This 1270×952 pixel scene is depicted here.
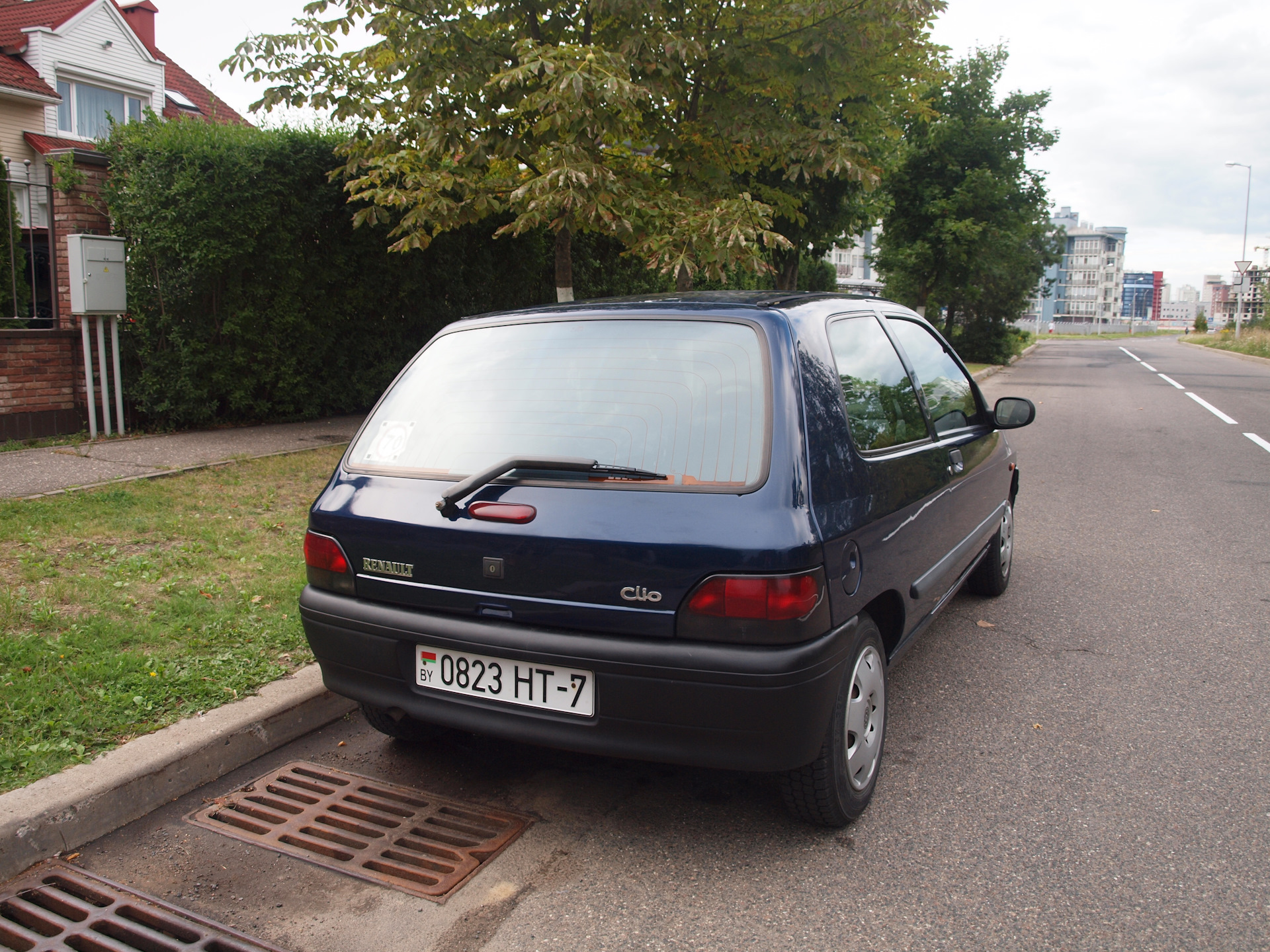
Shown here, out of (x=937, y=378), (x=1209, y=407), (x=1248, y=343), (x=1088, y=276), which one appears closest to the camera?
(x=937, y=378)

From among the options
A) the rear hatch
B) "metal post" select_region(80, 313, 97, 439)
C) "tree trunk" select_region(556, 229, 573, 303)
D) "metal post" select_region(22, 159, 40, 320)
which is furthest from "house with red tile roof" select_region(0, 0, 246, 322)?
the rear hatch

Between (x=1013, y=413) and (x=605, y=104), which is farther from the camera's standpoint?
(x=605, y=104)

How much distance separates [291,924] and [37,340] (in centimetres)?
817

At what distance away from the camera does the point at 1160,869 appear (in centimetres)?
263

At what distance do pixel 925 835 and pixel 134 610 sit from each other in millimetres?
3549

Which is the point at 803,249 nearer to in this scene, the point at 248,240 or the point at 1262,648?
the point at 248,240

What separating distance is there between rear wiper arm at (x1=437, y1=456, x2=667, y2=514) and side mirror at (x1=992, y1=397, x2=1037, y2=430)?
8.36 feet

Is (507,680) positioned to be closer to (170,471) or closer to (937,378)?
(937,378)

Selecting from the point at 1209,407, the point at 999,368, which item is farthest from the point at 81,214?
the point at 999,368

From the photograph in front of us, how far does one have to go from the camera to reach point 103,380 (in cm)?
883

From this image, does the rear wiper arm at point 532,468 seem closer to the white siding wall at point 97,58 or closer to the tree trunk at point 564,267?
the tree trunk at point 564,267

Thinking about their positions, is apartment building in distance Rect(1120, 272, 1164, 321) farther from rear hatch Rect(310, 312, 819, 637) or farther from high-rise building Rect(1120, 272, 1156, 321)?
rear hatch Rect(310, 312, 819, 637)

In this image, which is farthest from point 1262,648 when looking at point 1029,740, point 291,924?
point 291,924

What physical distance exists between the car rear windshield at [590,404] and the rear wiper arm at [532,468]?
0.02m
